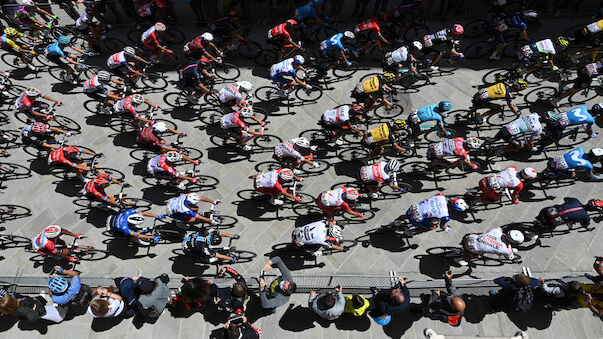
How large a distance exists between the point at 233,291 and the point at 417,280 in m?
5.23

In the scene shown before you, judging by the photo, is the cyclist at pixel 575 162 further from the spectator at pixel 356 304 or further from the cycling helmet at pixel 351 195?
the spectator at pixel 356 304

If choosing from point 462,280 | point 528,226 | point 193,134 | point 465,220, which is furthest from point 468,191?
point 193,134

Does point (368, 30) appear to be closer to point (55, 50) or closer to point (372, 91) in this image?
point (372, 91)

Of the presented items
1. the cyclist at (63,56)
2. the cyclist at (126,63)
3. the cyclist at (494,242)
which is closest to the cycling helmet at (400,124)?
the cyclist at (494,242)

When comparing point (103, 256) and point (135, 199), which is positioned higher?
point (135, 199)

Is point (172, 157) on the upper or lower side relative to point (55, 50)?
lower

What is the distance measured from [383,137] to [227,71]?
8612 millimetres

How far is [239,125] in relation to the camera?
10781 millimetres

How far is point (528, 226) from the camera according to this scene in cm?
977

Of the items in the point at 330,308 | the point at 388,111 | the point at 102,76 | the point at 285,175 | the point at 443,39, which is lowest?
the point at 330,308

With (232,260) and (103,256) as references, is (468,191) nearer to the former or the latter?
(232,260)

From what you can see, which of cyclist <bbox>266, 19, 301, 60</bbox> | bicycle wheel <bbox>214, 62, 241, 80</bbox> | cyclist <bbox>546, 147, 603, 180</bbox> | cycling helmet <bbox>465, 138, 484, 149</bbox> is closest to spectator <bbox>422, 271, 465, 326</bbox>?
cycling helmet <bbox>465, 138, 484, 149</bbox>

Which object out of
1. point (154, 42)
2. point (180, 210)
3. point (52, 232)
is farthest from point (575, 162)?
point (154, 42)

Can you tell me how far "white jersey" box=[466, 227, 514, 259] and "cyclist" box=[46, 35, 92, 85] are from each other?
17898 mm
